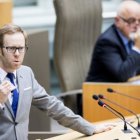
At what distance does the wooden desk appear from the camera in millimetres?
3301

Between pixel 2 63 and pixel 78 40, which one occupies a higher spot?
pixel 2 63

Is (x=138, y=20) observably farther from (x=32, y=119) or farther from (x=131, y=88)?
(x=32, y=119)

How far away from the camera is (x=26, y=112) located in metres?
2.46

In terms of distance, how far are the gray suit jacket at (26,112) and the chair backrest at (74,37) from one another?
140 cm

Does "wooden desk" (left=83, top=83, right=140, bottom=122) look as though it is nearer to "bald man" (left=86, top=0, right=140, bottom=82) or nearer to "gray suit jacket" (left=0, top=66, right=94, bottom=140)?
"bald man" (left=86, top=0, right=140, bottom=82)

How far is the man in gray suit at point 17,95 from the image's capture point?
231 cm

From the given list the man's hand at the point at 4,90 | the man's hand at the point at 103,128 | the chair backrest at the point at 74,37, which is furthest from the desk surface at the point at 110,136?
the chair backrest at the point at 74,37

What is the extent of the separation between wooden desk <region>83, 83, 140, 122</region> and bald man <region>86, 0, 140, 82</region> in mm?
295

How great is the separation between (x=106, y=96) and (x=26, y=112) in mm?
1001

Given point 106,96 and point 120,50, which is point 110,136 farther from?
point 120,50

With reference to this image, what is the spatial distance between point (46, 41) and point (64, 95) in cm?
46

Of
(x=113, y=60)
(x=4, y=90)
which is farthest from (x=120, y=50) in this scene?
(x=4, y=90)

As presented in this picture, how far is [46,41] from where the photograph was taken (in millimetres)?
4082

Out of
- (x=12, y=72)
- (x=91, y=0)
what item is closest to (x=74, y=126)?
(x=12, y=72)
